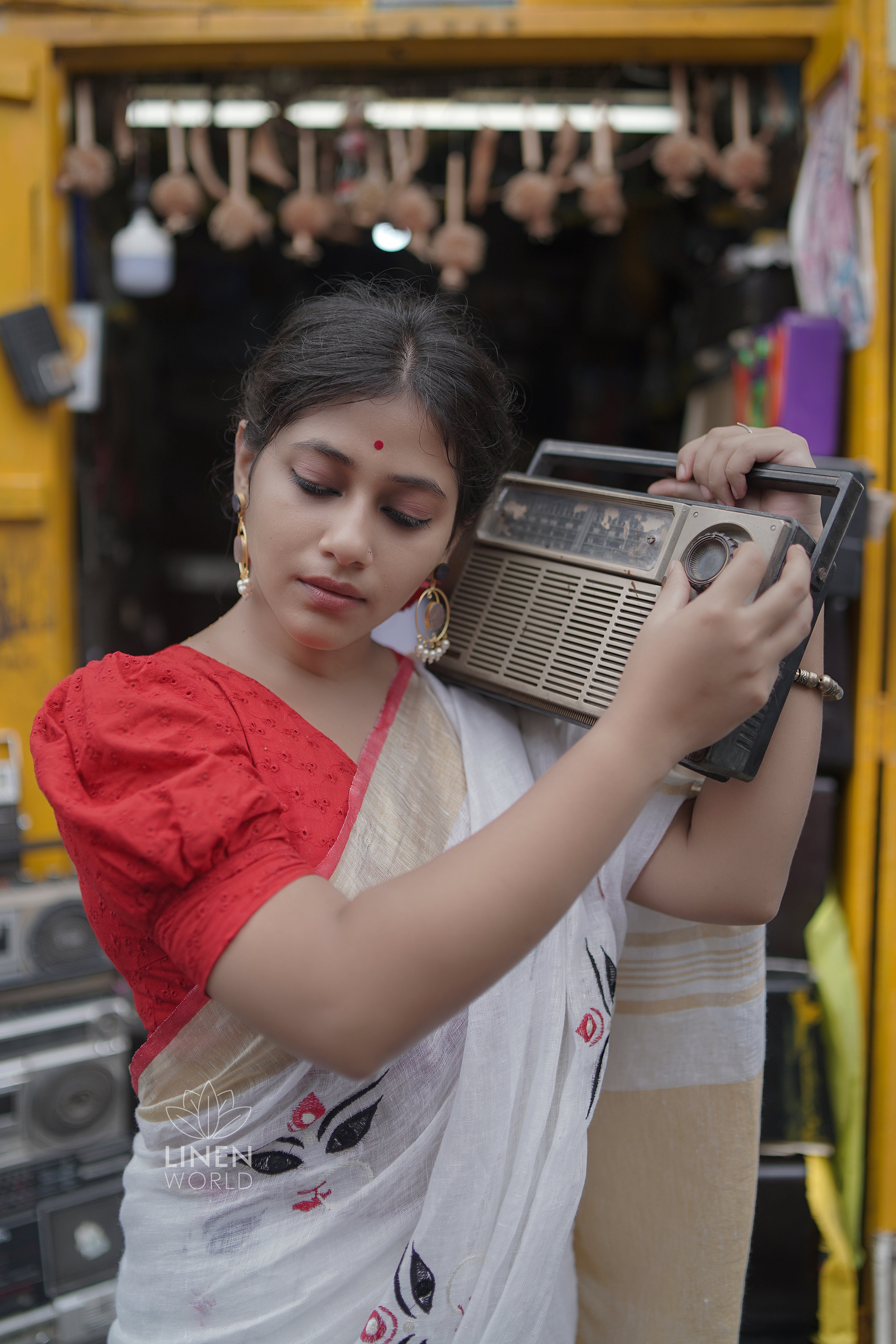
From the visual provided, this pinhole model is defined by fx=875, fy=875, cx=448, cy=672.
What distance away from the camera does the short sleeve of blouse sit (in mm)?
676

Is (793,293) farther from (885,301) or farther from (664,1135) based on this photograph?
(664,1135)

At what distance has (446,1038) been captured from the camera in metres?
0.92

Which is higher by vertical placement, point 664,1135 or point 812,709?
point 812,709

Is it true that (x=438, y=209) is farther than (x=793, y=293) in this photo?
Yes

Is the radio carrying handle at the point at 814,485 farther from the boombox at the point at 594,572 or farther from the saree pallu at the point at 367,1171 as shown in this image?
the saree pallu at the point at 367,1171

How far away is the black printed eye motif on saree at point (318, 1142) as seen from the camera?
2.79 ft

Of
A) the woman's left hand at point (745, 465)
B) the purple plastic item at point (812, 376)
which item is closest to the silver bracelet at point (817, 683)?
the woman's left hand at point (745, 465)

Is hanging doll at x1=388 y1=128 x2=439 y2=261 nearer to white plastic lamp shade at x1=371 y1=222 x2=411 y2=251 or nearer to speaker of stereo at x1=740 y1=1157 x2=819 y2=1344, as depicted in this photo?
white plastic lamp shade at x1=371 y1=222 x2=411 y2=251

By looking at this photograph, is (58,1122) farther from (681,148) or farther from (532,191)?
(681,148)

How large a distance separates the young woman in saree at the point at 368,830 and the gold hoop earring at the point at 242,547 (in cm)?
1

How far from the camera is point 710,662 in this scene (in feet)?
2.25

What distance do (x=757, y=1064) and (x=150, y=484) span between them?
359 centimetres

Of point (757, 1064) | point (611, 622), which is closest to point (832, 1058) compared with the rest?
point (757, 1064)

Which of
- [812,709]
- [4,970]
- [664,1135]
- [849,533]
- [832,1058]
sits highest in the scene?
[849,533]
